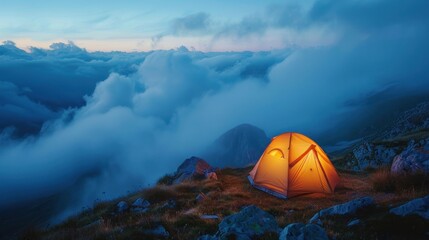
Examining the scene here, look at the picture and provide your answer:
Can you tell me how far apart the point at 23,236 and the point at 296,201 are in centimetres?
1368

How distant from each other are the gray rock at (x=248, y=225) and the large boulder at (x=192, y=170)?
1643cm

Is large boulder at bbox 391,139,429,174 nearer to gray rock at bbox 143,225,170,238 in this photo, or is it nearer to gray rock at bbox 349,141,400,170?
gray rock at bbox 143,225,170,238

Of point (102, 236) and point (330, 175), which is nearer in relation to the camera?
point (102, 236)

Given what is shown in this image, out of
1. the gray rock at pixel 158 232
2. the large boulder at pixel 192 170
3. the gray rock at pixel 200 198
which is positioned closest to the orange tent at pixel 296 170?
the gray rock at pixel 200 198

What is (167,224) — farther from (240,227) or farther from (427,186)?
(427,186)

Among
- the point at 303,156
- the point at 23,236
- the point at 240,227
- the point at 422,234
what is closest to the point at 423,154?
the point at 303,156

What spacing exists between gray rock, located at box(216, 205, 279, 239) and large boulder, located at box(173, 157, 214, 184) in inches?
647

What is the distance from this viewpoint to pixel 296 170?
20.4 meters

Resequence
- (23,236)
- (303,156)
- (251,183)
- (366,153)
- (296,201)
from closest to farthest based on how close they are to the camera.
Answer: (23,236)
(296,201)
(303,156)
(251,183)
(366,153)

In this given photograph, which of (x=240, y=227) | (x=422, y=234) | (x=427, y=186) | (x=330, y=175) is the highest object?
(x=240, y=227)

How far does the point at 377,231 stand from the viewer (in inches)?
332

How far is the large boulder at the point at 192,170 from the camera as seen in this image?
25.4m

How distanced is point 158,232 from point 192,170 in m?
18.3

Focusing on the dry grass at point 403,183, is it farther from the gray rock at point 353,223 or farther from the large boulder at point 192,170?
the large boulder at point 192,170
